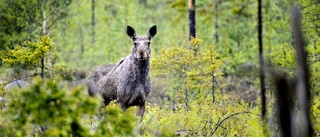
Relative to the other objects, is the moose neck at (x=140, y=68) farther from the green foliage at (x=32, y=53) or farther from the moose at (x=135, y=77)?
the green foliage at (x=32, y=53)

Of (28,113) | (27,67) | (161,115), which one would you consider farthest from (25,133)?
(161,115)

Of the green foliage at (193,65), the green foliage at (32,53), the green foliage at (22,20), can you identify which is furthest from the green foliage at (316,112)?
the green foliage at (22,20)

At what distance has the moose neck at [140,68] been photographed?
12.3 m

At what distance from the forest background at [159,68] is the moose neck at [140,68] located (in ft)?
2.19

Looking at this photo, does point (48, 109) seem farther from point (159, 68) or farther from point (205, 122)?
point (159, 68)

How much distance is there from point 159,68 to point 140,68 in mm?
5215

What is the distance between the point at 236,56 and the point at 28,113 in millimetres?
19740

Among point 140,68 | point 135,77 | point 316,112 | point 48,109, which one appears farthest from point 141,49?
point 48,109

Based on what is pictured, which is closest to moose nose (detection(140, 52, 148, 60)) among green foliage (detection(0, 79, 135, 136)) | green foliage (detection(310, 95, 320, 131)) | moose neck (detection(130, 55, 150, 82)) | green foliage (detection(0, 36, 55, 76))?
moose neck (detection(130, 55, 150, 82))

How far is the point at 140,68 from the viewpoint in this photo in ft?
40.3

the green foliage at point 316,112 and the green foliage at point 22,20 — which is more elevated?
the green foliage at point 22,20

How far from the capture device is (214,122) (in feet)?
35.8

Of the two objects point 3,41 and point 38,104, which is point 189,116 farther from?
point 3,41

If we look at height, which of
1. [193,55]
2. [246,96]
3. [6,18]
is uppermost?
[6,18]
